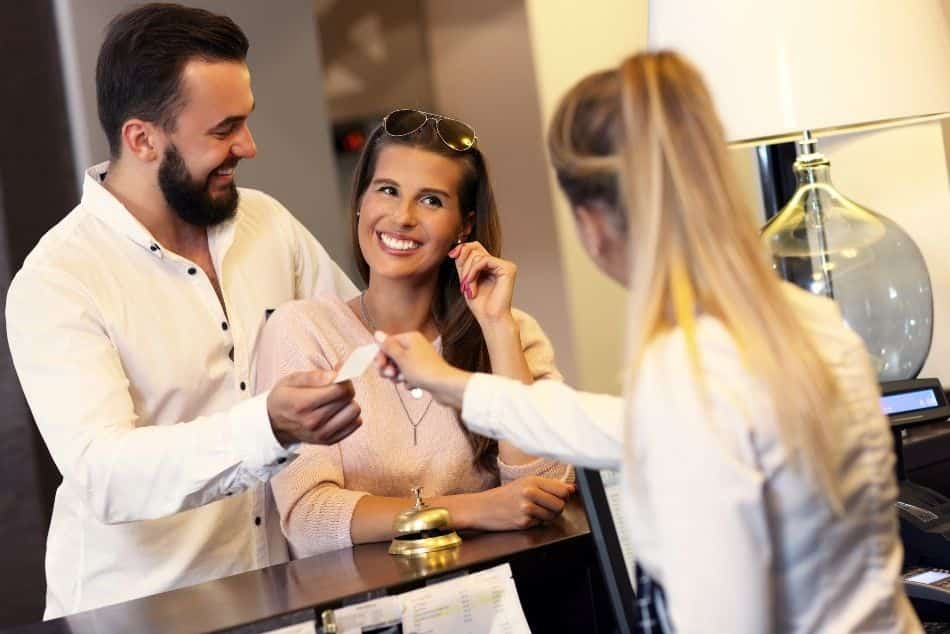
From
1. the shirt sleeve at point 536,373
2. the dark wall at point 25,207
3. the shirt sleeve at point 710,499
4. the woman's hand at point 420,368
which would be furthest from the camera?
the dark wall at point 25,207

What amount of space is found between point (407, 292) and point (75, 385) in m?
0.59

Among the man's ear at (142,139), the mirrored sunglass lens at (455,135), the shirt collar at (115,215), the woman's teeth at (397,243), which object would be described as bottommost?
the woman's teeth at (397,243)

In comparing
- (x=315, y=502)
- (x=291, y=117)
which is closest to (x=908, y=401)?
(x=315, y=502)

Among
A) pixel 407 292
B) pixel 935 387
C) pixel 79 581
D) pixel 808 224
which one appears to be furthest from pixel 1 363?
pixel 935 387

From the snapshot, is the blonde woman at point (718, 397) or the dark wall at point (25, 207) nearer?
the blonde woman at point (718, 397)

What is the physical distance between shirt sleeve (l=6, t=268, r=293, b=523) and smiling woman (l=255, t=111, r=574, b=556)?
162 mm

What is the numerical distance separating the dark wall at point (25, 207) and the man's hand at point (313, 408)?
197cm

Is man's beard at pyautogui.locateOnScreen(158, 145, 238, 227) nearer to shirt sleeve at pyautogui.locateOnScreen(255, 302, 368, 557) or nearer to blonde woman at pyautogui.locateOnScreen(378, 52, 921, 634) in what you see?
shirt sleeve at pyautogui.locateOnScreen(255, 302, 368, 557)

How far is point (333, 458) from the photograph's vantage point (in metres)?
2.05

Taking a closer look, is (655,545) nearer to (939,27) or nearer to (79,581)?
(79,581)

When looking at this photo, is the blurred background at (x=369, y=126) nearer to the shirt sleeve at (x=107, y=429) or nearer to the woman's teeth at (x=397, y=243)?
the shirt sleeve at (x=107, y=429)

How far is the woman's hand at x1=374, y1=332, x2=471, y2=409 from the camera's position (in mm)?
1414

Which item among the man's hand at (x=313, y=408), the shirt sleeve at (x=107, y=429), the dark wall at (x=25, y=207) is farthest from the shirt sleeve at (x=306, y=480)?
the dark wall at (x=25, y=207)

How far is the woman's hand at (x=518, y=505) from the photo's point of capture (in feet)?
6.09
